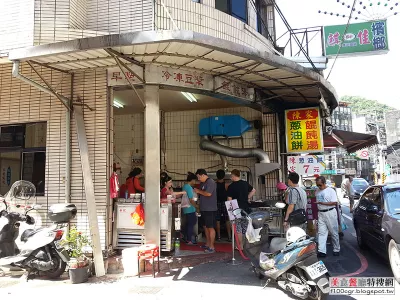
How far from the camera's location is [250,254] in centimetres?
545

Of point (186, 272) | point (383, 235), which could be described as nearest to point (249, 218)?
point (186, 272)

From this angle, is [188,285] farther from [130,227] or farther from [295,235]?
[295,235]

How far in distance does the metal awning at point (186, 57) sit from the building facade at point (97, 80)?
2 cm

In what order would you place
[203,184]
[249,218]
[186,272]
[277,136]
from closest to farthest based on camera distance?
1. [249,218]
2. [186,272]
3. [203,184]
4. [277,136]

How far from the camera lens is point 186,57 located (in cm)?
578

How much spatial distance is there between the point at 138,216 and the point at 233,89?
3732mm

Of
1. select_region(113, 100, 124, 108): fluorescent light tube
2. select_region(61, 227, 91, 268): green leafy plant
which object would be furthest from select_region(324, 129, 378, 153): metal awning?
select_region(61, 227, 91, 268): green leafy plant

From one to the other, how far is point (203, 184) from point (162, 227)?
4.36 ft

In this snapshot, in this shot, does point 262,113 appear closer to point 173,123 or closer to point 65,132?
point 173,123

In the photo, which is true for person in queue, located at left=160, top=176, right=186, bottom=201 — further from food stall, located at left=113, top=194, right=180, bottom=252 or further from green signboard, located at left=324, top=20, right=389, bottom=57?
green signboard, located at left=324, top=20, right=389, bottom=57

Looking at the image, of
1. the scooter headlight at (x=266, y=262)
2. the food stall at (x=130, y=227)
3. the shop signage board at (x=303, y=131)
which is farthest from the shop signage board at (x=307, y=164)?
the scooter headlight at (x=266, y=262)

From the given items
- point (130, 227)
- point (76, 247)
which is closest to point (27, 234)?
point (76, 247)

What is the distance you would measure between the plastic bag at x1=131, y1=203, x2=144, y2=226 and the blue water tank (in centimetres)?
392

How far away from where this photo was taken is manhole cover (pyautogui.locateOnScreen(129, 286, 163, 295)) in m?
4.97
